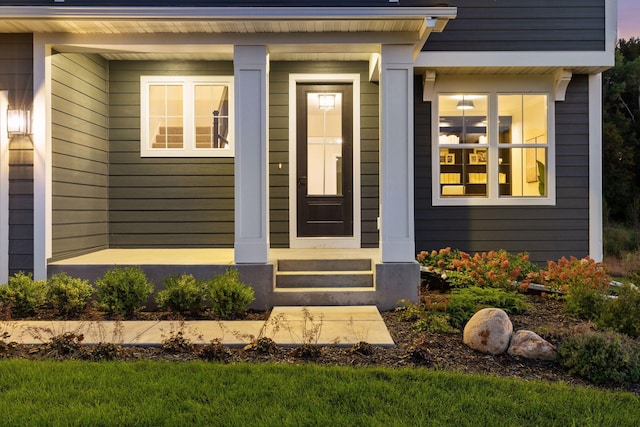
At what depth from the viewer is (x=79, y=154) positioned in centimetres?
579

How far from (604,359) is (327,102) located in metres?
4.59

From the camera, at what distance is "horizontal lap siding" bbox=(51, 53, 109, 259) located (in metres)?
5.36

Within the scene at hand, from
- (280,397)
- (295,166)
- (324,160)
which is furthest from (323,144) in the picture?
(280,397)

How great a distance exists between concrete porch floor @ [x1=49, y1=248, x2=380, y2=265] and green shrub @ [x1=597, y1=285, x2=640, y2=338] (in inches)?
89.5

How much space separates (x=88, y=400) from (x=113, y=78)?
5033 mm

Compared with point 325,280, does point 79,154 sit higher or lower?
higher

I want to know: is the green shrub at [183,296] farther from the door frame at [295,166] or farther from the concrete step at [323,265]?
the door frame at [295,166]

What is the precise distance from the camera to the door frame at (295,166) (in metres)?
6.45

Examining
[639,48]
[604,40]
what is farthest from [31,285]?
[639,48]

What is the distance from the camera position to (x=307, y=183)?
21.4 feet

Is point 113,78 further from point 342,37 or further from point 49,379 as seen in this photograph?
point 49,379

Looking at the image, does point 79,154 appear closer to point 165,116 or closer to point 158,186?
point 158,186

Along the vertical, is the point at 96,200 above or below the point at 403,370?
above

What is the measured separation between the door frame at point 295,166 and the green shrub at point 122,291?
87.8 inches
